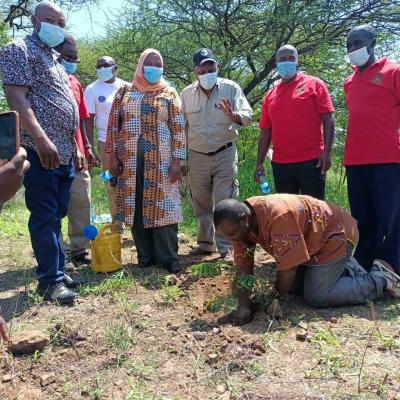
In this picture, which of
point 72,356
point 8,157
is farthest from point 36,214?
point 8,157

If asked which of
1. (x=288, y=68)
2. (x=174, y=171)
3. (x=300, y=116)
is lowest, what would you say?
(x=174, y=171)

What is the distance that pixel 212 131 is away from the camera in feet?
14.5

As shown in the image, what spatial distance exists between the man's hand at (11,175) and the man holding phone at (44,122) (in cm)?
117

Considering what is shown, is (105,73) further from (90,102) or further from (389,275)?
(389,275)

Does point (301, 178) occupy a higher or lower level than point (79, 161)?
lower

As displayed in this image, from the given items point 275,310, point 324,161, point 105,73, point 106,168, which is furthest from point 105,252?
point 105,73

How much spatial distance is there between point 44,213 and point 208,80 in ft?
6.36

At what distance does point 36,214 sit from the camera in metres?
3.33

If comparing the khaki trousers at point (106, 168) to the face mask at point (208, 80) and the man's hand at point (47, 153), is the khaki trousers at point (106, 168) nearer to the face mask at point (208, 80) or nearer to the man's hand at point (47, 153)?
the face mask at point (208, 80)

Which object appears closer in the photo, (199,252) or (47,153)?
(47,153)

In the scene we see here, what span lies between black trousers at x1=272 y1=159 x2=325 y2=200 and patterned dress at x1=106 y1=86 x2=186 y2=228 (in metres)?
0.90

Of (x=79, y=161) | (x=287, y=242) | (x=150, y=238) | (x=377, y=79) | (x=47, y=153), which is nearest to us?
(x=287, y=242)

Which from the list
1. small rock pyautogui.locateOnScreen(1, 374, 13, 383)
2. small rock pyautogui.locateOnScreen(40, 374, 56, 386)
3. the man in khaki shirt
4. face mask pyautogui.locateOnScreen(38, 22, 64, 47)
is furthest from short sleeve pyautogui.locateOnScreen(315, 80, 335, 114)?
small rock pyautogui.locateOnScreen(1, 374, 13, 383)

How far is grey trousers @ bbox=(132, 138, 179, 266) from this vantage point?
412 centimetres
